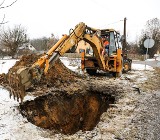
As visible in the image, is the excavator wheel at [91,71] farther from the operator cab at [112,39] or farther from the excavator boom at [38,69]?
the excavator boom at [38,69]

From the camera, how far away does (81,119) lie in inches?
372

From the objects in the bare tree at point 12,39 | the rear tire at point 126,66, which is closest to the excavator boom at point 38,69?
the rear tire at point 126,66

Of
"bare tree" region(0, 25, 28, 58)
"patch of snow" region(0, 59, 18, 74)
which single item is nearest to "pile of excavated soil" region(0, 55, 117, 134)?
"patch of snow" region(0, 59, 18, 74)

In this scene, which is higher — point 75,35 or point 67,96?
point 75,35

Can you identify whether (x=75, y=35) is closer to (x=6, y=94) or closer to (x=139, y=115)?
(x=6, y=94)

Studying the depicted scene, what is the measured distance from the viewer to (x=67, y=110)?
363 inches

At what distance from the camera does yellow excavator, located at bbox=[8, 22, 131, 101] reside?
767cm

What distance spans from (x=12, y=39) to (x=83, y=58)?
21.5 m

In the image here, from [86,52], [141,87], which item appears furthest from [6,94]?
[86,52]

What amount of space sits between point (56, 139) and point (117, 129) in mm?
1576

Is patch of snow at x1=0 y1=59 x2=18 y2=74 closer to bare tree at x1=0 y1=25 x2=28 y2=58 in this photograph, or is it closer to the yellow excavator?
the yellow excavator

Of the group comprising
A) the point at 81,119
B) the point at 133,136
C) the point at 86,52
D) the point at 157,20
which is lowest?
the point at 81,119

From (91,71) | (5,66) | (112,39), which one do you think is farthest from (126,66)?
(5,66)

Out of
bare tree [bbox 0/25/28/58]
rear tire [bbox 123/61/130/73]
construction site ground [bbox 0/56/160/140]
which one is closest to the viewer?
construction site ground [bbox 0/56/160/140]
